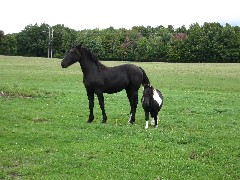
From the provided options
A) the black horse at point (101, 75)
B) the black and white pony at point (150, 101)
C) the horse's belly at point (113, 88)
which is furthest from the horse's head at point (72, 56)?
the black and white pony at point (150, 101)

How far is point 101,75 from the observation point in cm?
1491

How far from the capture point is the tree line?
97.5 metres

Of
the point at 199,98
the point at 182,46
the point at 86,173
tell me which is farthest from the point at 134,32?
the point at 86,173

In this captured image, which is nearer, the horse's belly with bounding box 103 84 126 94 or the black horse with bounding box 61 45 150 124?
the black horse with bounding box 61 45 150 124

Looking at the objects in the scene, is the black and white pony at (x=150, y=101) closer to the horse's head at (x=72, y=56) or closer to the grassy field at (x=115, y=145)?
the grassy field at (x=115, y=145)

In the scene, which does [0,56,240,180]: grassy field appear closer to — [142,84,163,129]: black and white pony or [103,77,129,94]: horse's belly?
[142,84,163,129]: black and white pony

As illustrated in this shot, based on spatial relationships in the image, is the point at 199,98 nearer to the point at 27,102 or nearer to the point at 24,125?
the point at 27,102

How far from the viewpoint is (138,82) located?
15.5 m

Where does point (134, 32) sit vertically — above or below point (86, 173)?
above

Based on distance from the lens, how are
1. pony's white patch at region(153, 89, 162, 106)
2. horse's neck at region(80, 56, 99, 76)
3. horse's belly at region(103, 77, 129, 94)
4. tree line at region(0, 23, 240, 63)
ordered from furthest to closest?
tree line at region(0, 23, 240, 63) < horse's belly at region(103, 77, 129, 94) < horse's neck at region(80, 56, 99, 76) < pony's white patch at region(153, 89, 162, 106)

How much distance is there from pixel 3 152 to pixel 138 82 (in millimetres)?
6648

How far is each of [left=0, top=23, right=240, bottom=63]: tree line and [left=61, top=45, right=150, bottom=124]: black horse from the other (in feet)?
239

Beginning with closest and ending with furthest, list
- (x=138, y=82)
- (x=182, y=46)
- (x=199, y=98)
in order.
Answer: (x=138, y=82)
(x=199, y=98)
(x=182, y=46)

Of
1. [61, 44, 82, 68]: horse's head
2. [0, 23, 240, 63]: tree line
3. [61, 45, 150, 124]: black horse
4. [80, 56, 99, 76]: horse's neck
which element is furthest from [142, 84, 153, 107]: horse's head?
[0, 23, 240, 63]: tree line
